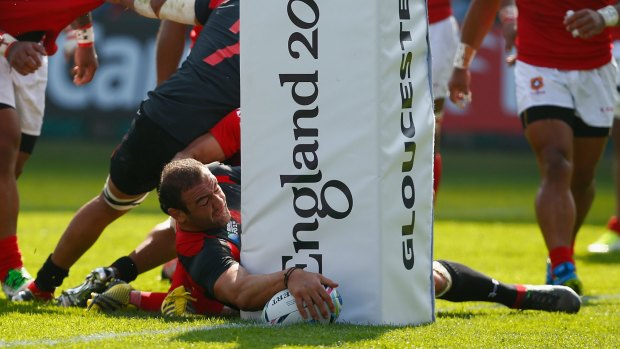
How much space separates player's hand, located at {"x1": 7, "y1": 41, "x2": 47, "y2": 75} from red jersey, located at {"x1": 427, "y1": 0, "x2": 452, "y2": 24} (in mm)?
3562

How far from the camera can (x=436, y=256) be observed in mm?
8062

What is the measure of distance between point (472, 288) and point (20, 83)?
2.63m

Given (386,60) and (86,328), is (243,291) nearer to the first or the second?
(86,328)

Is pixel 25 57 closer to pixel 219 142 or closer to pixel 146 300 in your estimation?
pixel 219 142

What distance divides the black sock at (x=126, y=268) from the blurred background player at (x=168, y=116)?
21cm

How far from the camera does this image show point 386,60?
4.50 m

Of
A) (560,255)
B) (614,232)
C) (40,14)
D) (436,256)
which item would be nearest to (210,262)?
(40,14)

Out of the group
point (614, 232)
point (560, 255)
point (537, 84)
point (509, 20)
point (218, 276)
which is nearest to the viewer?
point (218, 276)

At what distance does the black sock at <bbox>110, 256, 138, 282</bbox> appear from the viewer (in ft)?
18.9

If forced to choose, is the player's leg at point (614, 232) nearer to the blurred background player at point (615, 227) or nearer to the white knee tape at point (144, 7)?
the blurred background player at point (615, 227)

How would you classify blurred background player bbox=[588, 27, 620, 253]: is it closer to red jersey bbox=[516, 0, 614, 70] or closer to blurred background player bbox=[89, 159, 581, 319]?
red jersey bbox=[516, 0, 614, 70]

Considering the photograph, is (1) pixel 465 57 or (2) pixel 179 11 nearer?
(2) pixel 179 11

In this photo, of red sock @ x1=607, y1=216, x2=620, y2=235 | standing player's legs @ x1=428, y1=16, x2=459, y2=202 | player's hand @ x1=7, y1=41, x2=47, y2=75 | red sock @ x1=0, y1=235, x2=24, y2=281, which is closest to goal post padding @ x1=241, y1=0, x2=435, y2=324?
player's hand @ x1=7, y1=41, x2=47, y2=75

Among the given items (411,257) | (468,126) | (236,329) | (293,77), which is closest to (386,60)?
(293,77)
